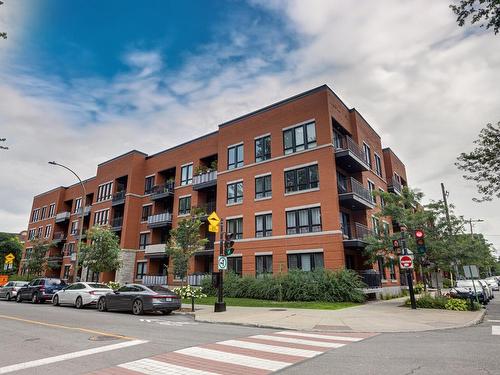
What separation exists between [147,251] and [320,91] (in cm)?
2286

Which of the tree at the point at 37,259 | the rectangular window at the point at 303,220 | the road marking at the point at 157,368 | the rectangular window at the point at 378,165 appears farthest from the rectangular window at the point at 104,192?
the road marking at the point at 157,368

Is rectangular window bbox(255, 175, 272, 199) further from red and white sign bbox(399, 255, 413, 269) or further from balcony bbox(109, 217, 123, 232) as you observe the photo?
balcony bbox(109, 217, 123, 232)

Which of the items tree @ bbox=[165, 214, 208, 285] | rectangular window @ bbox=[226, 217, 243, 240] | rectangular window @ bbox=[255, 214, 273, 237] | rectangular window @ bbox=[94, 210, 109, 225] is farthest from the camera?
rectangular window @ bbox=[94, 210, 109, 225]

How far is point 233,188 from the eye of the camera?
99.7ft

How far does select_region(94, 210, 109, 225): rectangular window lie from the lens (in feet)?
139

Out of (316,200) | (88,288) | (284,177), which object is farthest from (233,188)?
(88,288)

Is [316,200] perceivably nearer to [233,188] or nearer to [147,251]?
[233,188]

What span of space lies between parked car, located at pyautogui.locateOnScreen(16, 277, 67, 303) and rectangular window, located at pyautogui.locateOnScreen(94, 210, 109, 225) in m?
17.9

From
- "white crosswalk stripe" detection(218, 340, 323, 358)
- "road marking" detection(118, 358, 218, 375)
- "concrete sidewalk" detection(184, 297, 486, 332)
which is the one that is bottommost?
"road marking" detection(118, 358, 218, 375)

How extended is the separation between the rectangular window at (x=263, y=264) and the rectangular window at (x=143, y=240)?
16347mm

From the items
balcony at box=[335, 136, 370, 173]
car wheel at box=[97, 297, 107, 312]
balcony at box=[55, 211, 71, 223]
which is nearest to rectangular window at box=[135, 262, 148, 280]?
balcony at box=[55, 211, 71, 223]

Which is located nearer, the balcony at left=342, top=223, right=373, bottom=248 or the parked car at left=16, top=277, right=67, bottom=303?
the parked car at left=16, top=277, right=67, bottom=303

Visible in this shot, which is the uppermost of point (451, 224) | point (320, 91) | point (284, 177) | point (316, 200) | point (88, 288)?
point (320, 91)

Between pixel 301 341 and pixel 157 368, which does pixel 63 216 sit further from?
pixel 157 368
